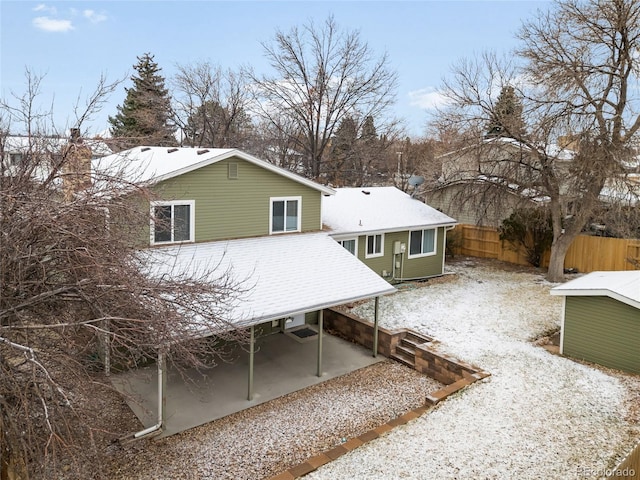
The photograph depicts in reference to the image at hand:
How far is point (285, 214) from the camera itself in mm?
13617

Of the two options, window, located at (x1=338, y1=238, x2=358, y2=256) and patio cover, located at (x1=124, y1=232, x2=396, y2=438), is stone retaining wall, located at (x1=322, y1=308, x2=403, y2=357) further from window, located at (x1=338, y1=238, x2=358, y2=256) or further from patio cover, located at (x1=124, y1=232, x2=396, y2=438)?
window, located at (x1=338, y1=238, x2=358, y2=256)

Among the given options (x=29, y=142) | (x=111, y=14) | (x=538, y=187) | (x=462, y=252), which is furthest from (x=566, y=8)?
(x=29, y=142)

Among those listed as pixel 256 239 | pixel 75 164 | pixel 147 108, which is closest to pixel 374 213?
pixel 256 239

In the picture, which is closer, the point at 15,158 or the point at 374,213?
the point at 15,158

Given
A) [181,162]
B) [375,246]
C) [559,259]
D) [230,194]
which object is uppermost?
[181,162]

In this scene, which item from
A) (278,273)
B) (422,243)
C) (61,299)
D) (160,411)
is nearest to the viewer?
(61,299)

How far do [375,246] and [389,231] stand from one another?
727 mm

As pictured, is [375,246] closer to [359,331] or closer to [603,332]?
[359,331]

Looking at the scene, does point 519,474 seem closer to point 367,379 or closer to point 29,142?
point 367,379

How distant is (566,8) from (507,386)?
14336 millimetres

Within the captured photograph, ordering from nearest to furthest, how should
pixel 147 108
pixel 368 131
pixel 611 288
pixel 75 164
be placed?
pixel 75 164 → pixel 611 288 → pixel 368 131 → pixel 147 108

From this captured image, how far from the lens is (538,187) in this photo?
18.3m

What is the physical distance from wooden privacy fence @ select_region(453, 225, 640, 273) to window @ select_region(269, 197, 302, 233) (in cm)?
1158

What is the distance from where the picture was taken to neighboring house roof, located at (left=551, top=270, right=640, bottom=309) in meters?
9.87
